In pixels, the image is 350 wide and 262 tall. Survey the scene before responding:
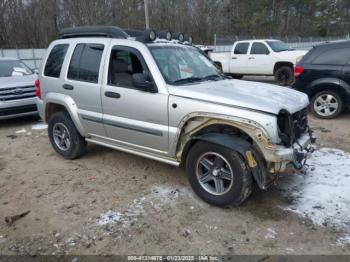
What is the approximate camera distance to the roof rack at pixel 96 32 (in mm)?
4530

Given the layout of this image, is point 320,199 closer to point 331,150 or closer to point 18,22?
point 331,150

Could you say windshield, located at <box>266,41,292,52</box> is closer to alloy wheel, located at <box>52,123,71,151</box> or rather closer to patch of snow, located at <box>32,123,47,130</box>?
patch of snow, located at <box>32,123,47,130</box>

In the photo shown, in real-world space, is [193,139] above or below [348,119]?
above

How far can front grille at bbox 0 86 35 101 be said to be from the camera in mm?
7652

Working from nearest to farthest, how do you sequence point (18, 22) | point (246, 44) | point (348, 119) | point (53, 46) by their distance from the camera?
point (53, 46) < point (348, 119) < point (246, 44) < point (18, 22)

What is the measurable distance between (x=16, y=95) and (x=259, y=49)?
9.47 meters

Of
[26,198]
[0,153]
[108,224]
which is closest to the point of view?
[108,224]

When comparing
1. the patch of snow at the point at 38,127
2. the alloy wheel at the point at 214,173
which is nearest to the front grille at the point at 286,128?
the alloy wheel at the point at 214,173

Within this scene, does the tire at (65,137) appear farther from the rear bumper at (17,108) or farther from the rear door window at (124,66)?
the rear bumper at (17,108)

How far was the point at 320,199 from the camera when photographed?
3.89 meters

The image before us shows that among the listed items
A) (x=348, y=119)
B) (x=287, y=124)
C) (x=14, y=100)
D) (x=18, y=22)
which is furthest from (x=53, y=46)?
(x=18, y=22)

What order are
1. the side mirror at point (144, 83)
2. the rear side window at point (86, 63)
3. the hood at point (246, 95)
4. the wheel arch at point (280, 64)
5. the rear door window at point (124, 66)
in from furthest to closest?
the wheel arch at point (280, 64) → the rear side window at point (86, 63) → the rear door window at point (124, 66) → the side mirror at point (144, 83) → the hood at point (246, 95)

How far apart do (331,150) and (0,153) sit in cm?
595

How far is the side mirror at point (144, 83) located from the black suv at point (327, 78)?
16.5ft
